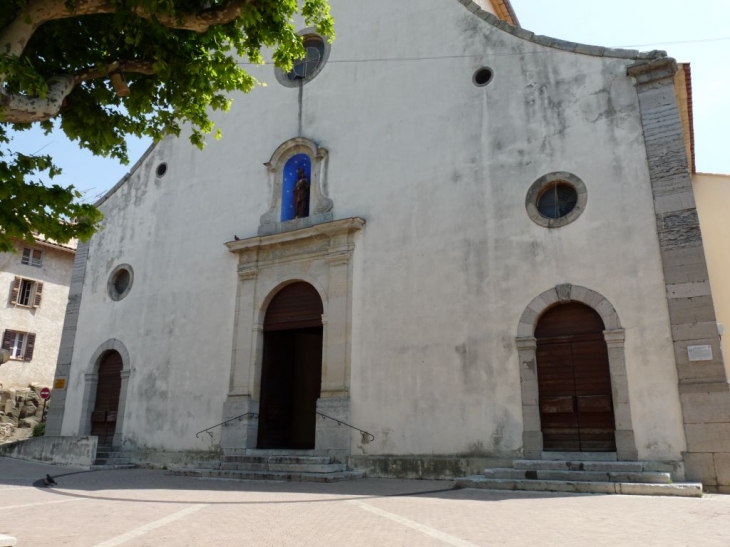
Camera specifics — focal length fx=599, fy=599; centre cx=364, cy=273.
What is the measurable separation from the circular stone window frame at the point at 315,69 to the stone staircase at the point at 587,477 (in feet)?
33.3

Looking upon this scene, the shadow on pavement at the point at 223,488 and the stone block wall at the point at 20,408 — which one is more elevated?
the stone block wall at the point at 20,408

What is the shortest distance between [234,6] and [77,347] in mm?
13132

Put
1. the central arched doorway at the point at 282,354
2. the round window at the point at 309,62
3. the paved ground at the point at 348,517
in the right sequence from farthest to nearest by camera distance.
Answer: the round window at the point at 309,62
the central arched doorway at the point at 282,354
the paved ground at the point at 348,517

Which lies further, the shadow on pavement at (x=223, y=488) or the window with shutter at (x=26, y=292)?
the window with shutter at (x=26, y=292)

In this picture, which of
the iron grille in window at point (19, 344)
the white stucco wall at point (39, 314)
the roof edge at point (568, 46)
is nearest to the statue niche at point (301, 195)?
the roof edge at point (568, 46)

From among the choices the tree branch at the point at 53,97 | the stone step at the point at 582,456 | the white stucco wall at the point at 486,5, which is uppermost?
the white stucco wall at the point at 486,5

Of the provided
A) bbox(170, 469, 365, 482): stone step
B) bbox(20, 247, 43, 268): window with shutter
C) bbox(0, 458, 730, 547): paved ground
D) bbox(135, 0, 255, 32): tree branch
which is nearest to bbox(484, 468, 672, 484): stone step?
bbox(0, 458, 730, 547): paved ground

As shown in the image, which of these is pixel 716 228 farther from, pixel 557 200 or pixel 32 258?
pixel 32 258

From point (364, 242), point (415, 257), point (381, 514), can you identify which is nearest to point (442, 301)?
point (415, 257)

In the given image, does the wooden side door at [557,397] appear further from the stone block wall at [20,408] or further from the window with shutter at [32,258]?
the window with shutter at [32,258]

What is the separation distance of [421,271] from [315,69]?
20.8ft

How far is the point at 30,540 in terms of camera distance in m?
5.01

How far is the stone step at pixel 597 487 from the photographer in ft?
26.1

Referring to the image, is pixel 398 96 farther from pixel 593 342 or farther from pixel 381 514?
pixel 381 514
